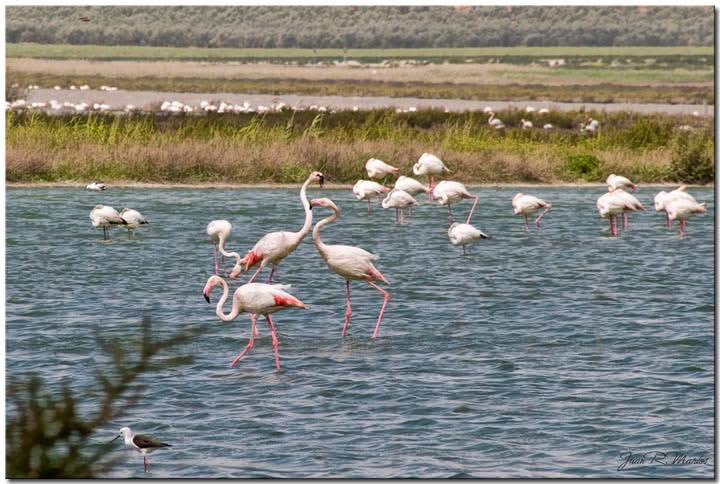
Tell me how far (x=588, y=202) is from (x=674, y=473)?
1709 centimetres

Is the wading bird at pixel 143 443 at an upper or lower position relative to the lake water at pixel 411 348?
upper

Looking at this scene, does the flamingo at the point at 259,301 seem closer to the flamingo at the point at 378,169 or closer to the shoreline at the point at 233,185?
the flamingo at the point at 378,169

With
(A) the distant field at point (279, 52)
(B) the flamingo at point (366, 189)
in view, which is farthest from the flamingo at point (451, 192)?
(A) the distant field at point (279, 52)

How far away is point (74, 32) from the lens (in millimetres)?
57125

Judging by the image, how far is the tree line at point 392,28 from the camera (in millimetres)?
57812

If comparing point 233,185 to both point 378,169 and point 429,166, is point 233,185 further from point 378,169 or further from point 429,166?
point 429,166

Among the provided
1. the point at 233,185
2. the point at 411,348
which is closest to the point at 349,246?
the point at 411,348

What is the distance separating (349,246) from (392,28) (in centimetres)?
5186

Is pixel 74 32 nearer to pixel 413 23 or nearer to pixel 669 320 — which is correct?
pixel 413 23

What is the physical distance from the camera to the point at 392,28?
63.9 metres

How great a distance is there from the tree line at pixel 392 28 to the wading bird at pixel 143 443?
46.4 meters

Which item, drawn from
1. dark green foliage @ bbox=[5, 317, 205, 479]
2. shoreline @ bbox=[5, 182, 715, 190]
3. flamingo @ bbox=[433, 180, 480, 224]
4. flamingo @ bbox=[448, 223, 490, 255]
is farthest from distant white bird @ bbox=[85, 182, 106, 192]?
dark green foliage @ bbox=[5, 317, 205, 479]

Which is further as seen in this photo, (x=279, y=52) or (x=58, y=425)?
(x=279, y=52)

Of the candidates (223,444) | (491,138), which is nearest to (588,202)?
(491,138)
